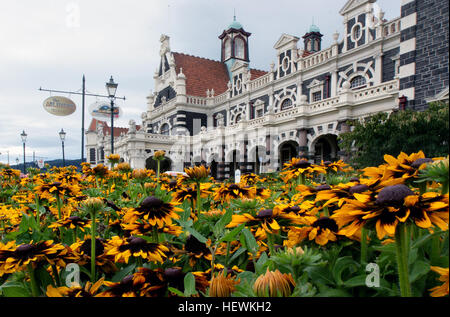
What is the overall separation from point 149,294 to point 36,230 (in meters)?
0.88

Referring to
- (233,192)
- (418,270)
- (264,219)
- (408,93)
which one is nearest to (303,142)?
(408,93)

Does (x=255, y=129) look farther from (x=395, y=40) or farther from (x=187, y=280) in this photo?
(x=187, y=280)

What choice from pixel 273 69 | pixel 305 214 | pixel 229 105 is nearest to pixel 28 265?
pixel 305 214

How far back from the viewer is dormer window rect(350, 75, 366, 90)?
45.3 ft

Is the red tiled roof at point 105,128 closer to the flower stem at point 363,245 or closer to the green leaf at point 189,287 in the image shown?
the green leaf at point 189,287

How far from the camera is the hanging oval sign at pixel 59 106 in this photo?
14.0 m

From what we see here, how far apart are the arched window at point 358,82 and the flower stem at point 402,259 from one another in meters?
14.8

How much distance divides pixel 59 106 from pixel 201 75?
546 inches

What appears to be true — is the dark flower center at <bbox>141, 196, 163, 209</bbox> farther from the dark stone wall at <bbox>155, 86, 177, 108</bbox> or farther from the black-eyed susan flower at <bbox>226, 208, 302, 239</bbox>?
the dark stone wall at <bbox>155, 86, 177, 108</bbox>

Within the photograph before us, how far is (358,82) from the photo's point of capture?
Answer: 553 inches

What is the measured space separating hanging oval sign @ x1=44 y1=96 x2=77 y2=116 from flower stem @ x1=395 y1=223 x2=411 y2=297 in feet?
52.0

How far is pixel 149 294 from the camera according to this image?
77 centimetres

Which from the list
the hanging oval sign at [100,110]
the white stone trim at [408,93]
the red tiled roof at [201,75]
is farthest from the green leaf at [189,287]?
the red tiled roof at [201,75]

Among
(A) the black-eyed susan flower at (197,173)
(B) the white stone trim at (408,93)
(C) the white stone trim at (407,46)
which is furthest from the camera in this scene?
(B) the white stone trim at (408,93)
